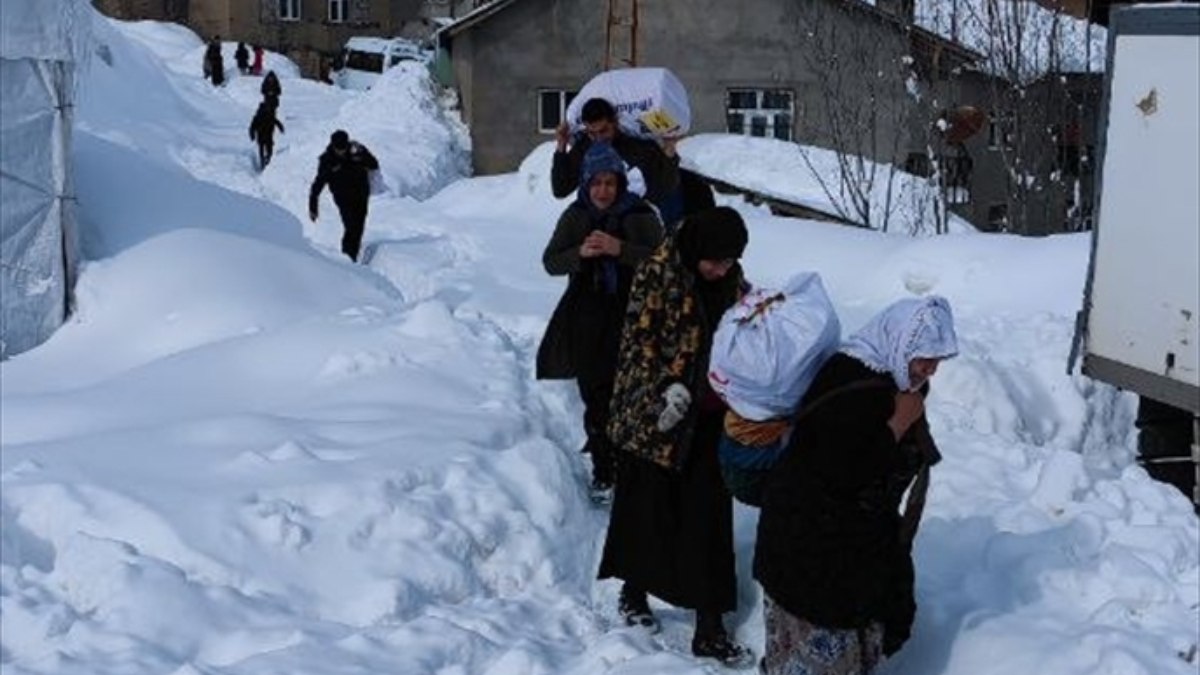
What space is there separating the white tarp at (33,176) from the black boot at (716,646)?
572 cm

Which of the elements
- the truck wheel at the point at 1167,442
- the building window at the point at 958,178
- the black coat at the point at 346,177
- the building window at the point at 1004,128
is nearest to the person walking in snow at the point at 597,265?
the truck wheel at the point at 1167,442

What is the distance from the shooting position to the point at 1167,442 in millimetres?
7812

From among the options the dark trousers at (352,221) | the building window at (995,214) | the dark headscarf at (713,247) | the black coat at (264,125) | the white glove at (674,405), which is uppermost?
the dark headscarf at (713,247)

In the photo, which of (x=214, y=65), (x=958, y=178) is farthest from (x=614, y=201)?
(x=214, y=65)

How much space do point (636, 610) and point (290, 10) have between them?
5304 centimetres

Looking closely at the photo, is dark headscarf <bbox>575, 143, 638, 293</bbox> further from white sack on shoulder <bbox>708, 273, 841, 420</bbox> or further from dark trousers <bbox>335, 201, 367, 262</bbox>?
dark trousers <bbox>335, 201, 367, 262</bbox>

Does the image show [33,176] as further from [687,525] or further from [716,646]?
[716,646]

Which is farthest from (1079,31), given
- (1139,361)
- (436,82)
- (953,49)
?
(1139,361)

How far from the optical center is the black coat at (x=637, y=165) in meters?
6.67

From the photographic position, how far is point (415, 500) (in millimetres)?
6105

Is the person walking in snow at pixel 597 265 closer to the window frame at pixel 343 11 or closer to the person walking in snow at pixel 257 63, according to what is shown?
the person walking in snow at pixel 257 63

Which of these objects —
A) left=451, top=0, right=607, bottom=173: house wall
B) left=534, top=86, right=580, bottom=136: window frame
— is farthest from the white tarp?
left=534, top=86, right=580, bottom=136: window frame

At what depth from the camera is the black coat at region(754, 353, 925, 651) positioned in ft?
14.2

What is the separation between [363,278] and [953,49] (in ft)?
55.1
